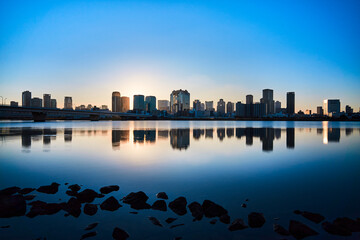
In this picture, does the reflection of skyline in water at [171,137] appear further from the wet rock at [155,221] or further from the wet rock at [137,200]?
the wet rock at [155,221]

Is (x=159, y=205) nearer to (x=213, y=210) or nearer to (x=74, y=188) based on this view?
(x=213, y=210)

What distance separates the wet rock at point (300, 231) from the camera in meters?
6.86

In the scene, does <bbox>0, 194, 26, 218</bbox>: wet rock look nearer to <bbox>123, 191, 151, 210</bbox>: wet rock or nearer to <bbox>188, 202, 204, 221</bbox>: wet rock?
<bbox>123, 191, 151, 210</bbox>: wet rock

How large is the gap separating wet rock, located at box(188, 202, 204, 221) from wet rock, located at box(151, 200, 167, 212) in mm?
1031

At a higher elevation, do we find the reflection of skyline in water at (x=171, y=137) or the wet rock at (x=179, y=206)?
the wet rock at (x=179, y=206)

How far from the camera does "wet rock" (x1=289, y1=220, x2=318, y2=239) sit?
686cm

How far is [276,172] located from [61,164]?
15.9m

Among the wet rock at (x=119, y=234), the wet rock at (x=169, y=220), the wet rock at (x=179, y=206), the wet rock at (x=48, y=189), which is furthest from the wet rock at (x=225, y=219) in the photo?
the wet rock at (x=48, y=189)

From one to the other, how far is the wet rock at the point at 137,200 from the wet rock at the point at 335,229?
6300mm

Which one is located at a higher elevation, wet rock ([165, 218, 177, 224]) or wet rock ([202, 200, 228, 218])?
→ wet rock ([202, 200, 228, 218])

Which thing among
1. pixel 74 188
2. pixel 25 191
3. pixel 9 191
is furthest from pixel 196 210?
pixel 9 191

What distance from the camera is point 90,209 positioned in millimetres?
8586

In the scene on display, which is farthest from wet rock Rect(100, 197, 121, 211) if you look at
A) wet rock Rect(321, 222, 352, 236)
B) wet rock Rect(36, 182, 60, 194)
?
wet rock Rect(321, 222, 352, 236)

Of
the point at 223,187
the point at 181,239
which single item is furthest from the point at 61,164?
the point at 181,239
